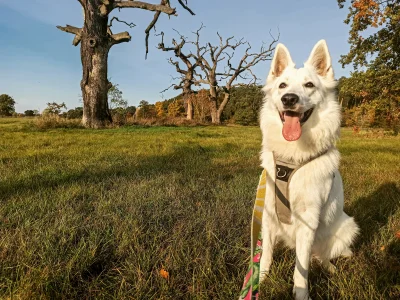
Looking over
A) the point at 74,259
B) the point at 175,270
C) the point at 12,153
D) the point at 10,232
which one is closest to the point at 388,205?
the point at 175,270

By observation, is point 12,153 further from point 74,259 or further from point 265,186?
point 265,186

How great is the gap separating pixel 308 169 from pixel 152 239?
55.3 inches

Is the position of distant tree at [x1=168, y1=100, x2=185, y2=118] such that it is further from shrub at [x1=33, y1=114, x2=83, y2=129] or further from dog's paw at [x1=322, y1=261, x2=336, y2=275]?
dog's paw at [x1=322, y1=261, x2=336, y2=275]

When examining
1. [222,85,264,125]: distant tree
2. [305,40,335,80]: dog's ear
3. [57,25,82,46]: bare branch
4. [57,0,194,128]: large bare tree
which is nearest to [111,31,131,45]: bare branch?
[57,0,194,128]: large bare tree

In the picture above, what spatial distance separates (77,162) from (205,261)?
13.6 feet

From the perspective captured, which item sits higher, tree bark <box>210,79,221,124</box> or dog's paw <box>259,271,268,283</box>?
tree bark <box>210,79,221,124</box>

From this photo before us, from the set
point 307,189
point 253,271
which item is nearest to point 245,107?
Answer: point 307,189

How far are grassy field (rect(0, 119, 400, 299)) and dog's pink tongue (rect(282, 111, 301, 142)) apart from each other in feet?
3.32

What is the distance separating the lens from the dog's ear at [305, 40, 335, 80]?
230 centimetres

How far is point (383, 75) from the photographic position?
5457mm

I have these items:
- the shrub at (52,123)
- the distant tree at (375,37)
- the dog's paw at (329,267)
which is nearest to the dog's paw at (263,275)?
the dog's paw at (329,267)

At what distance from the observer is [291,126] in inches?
82.7

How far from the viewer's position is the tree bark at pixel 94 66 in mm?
13266

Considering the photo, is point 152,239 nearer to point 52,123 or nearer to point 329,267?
point 329,267
